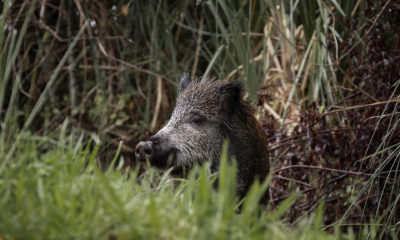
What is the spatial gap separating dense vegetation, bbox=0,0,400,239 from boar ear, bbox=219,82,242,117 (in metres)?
0.38

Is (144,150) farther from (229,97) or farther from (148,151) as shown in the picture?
(229,97)

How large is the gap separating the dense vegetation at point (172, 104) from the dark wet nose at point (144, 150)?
0.27 m

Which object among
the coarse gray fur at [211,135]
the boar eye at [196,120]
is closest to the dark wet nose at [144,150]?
the coarse gray fur at [211,135]

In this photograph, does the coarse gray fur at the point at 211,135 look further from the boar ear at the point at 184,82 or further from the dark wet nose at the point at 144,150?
the boar ear at the point at 184,82

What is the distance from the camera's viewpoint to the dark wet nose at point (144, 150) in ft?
11.5

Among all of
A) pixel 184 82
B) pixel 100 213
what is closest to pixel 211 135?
pixel 184 82

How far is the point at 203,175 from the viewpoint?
1.60 meters

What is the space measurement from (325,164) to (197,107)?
104 cm

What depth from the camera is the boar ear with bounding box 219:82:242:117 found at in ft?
12.6

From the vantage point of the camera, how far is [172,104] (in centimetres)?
606

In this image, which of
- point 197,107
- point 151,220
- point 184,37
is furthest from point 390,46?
point 151,220

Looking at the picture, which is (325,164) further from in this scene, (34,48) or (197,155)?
(34,48)

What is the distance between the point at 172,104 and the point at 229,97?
89.6 inches

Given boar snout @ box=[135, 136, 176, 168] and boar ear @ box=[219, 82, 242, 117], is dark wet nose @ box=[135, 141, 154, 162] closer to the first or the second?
boar snout @ box=[135, 136, 176, 168]
